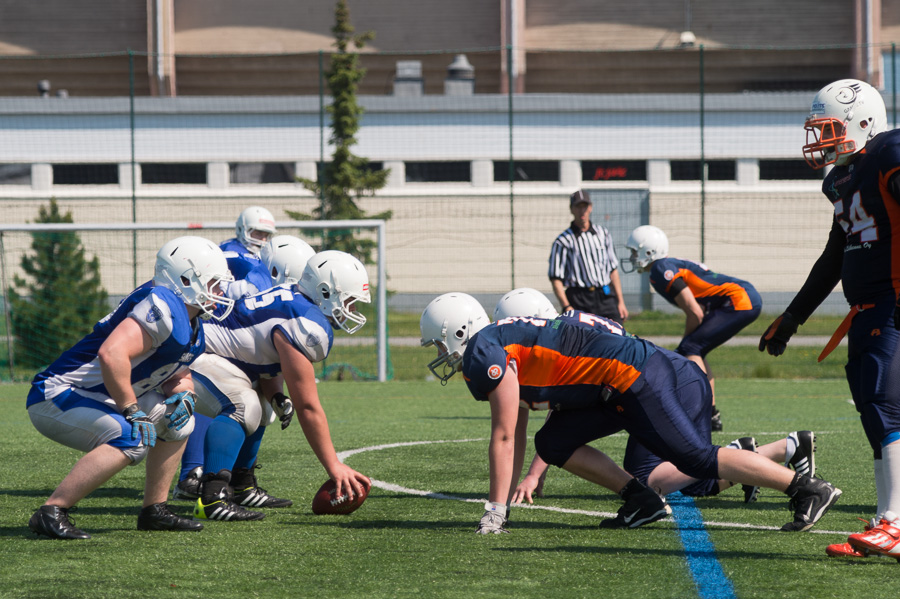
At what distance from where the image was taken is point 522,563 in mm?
4023

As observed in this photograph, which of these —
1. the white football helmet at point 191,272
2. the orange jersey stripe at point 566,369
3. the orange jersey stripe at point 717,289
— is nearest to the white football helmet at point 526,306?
the orange jersey stripe at point 566,369

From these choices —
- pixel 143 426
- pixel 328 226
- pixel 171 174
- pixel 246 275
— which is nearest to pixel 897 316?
pixel 143 426

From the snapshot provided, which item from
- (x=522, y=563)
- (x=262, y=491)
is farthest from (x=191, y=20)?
(x=522, y=563)

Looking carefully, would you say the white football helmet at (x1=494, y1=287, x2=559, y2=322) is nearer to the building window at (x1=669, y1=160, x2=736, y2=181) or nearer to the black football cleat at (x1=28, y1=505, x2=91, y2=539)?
the black football cleat at (x1=28, y1=505, x2=91, y2=539)

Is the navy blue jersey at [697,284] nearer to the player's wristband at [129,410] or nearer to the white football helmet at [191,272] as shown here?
the white football helmet at [191,272]

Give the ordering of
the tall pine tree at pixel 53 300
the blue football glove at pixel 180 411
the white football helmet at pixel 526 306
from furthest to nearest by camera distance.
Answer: the tall pine tree at pixel 53 300
the white football helmet at pixel 526 306
the blue football glove at pixel 180 411

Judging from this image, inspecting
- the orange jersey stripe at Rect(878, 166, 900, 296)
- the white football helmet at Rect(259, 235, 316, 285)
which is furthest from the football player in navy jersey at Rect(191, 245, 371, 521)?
the orange jersey stripe at Rect(878, 166, 900, 296)

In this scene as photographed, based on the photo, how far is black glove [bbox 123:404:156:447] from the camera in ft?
14.1

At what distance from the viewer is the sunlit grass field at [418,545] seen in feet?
12.0

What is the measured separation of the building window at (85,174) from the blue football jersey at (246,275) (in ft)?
45.3

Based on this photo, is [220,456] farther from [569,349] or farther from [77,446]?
[569,349]

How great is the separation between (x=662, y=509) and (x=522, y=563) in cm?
103

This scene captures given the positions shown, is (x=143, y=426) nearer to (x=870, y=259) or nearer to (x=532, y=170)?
(x=870, y=259)

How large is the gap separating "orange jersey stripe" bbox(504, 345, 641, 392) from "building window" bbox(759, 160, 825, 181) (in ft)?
54.0
